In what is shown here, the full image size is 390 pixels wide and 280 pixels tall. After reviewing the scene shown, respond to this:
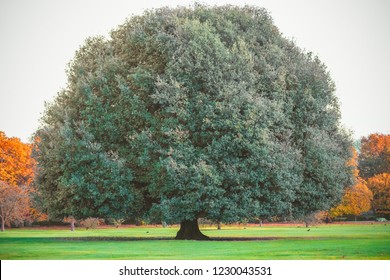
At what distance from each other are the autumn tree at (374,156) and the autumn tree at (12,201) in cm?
4486

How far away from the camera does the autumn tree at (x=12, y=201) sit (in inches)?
2614

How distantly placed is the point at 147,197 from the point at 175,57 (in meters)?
9.60

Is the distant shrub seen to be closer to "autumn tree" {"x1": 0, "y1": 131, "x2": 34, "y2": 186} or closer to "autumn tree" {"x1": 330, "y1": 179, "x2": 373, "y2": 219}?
"autumn tree" {"x1": 0, "y1": 131, "x2": 34, "y2": 186}

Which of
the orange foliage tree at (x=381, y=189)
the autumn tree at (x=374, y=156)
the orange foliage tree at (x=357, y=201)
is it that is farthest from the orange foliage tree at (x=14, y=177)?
the autumn tree at (x=374, y=156)

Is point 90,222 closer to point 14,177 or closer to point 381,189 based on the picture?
point 14,177

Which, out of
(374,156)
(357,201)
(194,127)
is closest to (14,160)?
(194,127)

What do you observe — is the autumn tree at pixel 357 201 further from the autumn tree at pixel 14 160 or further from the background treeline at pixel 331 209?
the autumn tree at pixel 14 160

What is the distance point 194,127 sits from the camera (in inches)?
1614

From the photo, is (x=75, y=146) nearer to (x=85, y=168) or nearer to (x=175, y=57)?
(x=85, y=168)

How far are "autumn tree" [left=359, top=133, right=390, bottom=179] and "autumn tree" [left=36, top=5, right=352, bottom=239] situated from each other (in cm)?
4268

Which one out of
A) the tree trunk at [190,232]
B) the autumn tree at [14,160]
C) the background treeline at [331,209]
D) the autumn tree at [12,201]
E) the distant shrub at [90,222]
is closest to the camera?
the tree trunk at [190,232]

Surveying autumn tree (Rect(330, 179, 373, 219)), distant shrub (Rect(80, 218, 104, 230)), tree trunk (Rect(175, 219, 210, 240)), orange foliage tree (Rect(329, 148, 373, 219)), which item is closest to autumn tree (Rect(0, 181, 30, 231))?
distant shrub (Rect(80, 218, 104, 230))

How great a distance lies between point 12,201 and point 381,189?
147 ft
